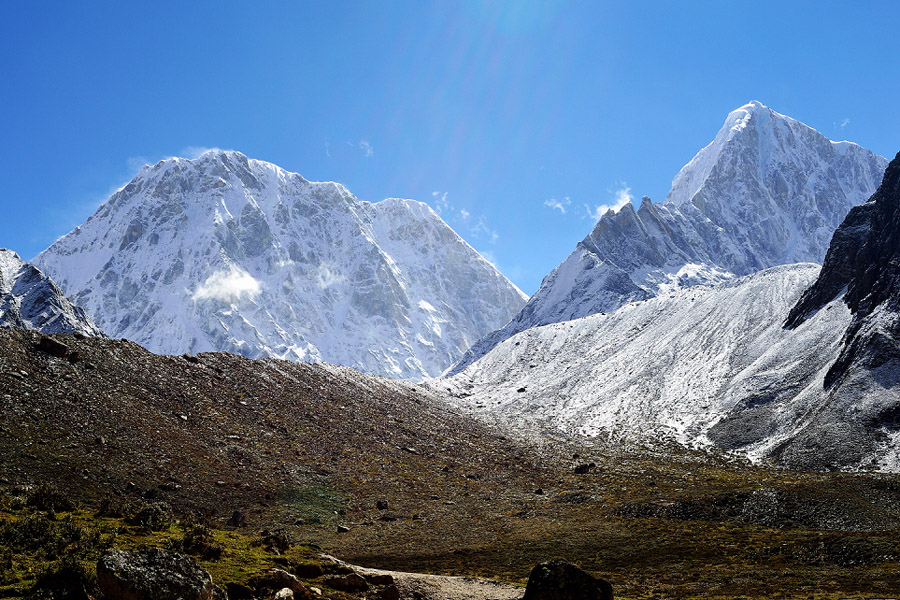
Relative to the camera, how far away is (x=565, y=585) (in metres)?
21.5

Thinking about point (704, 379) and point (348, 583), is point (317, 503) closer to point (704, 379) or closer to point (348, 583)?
point (348, 583)

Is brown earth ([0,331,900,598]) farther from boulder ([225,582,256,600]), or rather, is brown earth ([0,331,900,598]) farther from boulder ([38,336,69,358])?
boulder ([225,582,256,600])

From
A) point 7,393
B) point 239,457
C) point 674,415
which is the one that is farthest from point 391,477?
point 674,415

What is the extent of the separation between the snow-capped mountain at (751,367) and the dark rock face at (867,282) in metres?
0.29

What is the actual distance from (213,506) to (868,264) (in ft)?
404

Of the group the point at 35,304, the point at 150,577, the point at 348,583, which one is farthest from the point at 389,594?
the point at 35,304

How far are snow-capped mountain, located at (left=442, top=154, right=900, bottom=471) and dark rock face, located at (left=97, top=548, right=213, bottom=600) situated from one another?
77941 millimetres

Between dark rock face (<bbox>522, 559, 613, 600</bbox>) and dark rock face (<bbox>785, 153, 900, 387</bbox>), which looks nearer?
dark rock face (<bbox>522, 559, 613, 600</bbox>)

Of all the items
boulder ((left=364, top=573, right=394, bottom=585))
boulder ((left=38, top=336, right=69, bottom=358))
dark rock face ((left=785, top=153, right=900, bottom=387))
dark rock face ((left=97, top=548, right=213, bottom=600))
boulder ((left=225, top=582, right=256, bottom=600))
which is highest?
dark rock face ((left=785, top=153, right=900, bottom=387))

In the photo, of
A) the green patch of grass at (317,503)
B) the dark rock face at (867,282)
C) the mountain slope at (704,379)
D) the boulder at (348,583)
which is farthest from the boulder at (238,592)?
the dark rock face at (867,282)

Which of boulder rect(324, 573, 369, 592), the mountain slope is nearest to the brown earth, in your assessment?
the mountain slope

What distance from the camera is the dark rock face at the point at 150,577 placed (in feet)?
53.1

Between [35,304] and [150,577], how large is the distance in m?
182

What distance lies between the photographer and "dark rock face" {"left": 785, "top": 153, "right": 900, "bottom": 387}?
294 ft
